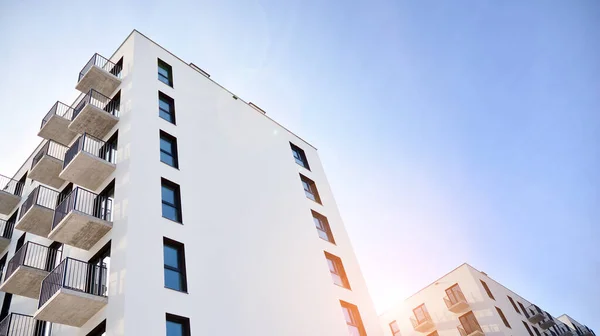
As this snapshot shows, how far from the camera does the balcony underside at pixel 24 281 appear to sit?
14.4 meters

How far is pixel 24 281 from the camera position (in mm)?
14758

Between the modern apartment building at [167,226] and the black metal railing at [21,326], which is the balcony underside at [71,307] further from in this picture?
the black metal railing at [21,326]

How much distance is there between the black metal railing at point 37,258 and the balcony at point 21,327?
1769mm

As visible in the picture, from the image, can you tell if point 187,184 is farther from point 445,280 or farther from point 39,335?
point 445,280

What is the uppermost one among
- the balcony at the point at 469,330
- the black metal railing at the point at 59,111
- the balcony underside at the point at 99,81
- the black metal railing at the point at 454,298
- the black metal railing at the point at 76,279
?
the black metal railing at the point at 59,111

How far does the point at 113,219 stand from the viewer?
13727mm

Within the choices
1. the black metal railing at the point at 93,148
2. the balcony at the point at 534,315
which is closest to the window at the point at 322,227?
the black metal railing at the point at 93,148

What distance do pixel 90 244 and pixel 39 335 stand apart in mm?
3654

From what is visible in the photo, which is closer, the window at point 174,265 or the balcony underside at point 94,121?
the window at point 174,265

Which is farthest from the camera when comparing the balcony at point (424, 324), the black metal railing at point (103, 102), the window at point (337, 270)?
the balcony at point (424, 324)

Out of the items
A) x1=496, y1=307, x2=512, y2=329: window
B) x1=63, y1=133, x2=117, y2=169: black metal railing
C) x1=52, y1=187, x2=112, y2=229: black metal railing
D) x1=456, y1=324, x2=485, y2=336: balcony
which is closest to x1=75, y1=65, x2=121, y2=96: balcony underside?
x1=63, y1=133, x2=117, y2=169: black metal railing

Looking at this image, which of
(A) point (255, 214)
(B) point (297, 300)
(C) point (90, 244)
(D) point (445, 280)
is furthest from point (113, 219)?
(D) point (445, 280)

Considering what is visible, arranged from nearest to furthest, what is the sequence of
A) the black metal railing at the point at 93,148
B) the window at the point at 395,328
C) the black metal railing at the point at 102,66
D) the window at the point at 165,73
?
the black metal railing at the point at 93,148
the black metal railing at the point at 102,66
the window at the point at 165,73
the window at the point at 395,328

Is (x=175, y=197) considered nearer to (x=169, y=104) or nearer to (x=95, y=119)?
(x=95, y=119)
